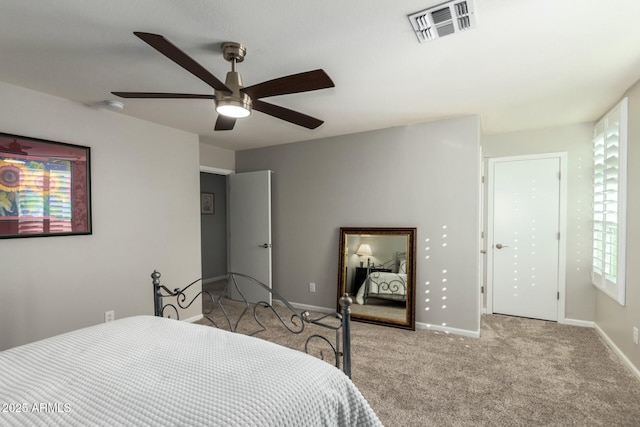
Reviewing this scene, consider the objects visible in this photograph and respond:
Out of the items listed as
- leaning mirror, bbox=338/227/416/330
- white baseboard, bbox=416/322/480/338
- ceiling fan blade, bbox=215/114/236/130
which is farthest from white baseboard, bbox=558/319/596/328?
ceiling fan blade, bbox=215/114/236/130

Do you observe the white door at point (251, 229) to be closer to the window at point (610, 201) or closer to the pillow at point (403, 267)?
the pillow at point (403, 267)

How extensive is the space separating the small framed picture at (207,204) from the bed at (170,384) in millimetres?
4646

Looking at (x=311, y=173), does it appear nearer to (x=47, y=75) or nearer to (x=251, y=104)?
(x=251, y=104)

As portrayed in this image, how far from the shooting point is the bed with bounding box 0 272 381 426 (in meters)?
1.02

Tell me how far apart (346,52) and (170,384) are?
6.51 ft

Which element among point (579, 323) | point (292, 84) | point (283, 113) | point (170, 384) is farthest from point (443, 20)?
point (579, 323)

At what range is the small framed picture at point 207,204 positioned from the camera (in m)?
6.09

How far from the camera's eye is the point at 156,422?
0.98 metres

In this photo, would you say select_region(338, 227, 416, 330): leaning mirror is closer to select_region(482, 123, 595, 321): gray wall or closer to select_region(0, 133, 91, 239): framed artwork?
select_region(482, 123, 595, 321): gray wall

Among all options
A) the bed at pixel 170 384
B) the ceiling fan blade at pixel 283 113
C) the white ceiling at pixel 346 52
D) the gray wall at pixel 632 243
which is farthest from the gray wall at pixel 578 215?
the bed at pixel 170 384

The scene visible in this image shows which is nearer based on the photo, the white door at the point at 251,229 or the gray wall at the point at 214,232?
the white door at the point at 251,229

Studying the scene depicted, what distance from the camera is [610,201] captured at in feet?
9.78

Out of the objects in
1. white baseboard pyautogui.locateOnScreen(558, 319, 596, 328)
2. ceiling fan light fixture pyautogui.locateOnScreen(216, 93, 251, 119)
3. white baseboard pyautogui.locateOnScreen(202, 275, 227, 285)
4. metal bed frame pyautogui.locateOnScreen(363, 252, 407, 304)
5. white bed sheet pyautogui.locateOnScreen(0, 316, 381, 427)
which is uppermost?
ceiling fan light fixture pyautogui.locateOnScreen(216, 93, 251, 119)

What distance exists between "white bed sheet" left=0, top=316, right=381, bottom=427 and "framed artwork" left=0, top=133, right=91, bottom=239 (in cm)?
147
